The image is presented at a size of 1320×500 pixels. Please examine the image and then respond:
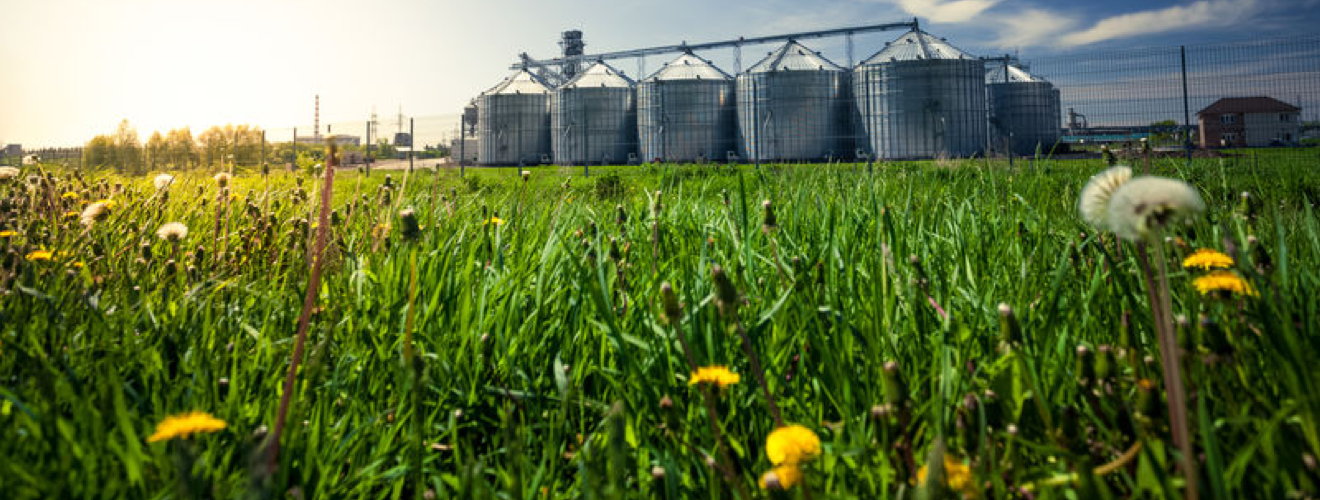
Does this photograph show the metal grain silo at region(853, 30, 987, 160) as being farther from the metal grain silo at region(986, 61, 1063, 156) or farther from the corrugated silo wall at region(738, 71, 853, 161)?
the metal grain silo at region(986, 61, 1063, 156)

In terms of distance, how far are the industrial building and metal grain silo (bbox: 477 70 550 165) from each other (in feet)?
0.16

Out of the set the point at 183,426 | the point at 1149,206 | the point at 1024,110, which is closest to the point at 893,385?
the point at 1149,206

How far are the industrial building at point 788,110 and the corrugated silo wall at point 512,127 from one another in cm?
5

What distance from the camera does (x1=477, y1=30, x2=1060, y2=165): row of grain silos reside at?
2497 centimetres

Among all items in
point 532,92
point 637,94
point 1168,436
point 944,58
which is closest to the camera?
point 1168,436

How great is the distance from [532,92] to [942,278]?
1327 inches

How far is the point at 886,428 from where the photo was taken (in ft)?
2.42

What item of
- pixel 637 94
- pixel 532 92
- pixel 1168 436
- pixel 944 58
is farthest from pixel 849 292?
pixel 532 92

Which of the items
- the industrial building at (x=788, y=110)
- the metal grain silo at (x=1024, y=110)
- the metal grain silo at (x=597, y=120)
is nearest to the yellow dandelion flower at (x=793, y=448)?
the industrial building at (x=788, y=110)

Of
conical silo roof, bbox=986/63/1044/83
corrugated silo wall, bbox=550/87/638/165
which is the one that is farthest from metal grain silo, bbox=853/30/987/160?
corrugated silo wall, bbox=550/87/638/165

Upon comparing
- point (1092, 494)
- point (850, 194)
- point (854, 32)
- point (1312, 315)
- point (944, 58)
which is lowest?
point (1092, 494)

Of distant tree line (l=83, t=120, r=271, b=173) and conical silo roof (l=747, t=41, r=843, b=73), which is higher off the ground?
conical silo roof (l=747, t=41, r=843, b=73)

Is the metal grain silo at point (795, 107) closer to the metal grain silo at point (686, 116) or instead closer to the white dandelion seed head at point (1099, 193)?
the metal grain silo at point (686, 116)

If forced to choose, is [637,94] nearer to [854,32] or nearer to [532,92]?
[532,92]
